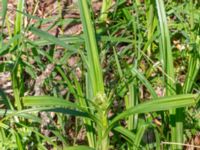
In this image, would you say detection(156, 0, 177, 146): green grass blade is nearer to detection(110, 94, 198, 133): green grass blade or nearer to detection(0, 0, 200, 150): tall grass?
detection(0, 0, 200, 150): tall grass

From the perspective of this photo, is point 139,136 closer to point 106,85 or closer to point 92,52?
point 92,52

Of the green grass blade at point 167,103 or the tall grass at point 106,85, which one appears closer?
the green grass blade at point 167,103

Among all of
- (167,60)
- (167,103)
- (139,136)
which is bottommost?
(139,136)

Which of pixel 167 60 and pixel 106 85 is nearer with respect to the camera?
pixel 167 60

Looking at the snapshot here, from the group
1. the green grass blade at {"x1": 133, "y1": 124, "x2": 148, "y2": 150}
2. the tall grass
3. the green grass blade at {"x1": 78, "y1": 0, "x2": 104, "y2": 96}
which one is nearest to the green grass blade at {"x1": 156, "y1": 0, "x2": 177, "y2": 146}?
the tall grass

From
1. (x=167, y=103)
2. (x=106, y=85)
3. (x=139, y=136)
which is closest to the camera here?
(x=167, y=103)

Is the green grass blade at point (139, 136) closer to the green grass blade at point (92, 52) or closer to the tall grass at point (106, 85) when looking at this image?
the tall grass at point (106, 85)

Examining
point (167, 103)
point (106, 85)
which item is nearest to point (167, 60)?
point (167, 103)

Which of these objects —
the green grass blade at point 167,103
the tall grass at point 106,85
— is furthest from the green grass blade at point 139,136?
the green grass blade at point 167,103
